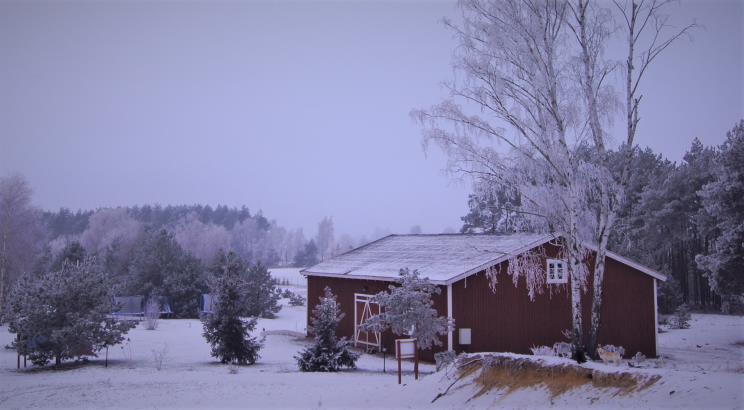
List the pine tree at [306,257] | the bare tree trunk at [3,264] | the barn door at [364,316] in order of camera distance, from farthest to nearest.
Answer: the pine tree at [306,257], the bare tree trunk at [3,264], the barn door at [364,316]

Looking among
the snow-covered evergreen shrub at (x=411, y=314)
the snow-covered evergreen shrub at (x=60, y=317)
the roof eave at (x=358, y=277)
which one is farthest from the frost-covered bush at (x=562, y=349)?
the snow-covered evergreen shrub at (x=60, y=317)

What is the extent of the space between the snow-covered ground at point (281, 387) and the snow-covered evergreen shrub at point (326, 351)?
1.58 feet

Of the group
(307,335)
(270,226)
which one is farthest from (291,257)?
(307,335)

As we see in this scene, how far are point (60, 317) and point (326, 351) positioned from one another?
820 cm

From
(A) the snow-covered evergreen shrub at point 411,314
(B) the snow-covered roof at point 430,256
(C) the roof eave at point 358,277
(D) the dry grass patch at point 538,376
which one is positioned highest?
(B) the snow-covered roof at point 430,256

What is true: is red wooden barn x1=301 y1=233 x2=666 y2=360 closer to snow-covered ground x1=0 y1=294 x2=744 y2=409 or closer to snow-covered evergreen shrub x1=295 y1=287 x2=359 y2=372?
snow-covered ground x1=0 y1=294 x2=744 y2=409

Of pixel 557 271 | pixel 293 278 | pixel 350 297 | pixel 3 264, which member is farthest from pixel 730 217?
pixel 293 278

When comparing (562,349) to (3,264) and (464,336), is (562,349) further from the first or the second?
(3,264)

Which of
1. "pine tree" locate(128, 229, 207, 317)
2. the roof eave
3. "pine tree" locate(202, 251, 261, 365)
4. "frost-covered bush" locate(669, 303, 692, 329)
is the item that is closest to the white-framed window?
the roof eave

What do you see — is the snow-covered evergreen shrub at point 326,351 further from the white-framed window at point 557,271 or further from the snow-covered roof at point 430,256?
the white-framed window at point 557,271

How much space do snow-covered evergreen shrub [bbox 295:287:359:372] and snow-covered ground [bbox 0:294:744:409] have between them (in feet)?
1.58

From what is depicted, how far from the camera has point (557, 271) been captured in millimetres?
20156

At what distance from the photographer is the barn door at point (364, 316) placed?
20986 millimetres

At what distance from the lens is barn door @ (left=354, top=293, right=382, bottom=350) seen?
20986 millimetres
